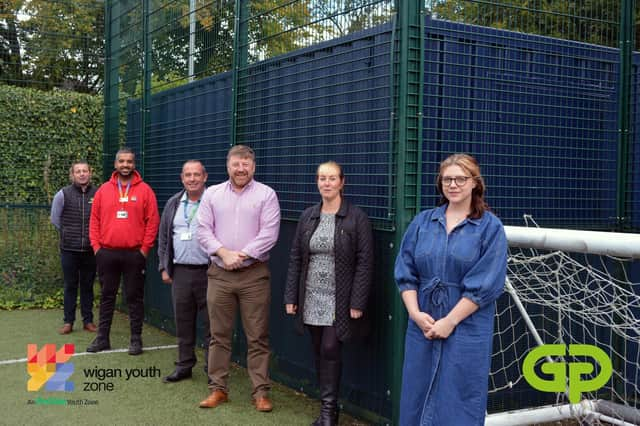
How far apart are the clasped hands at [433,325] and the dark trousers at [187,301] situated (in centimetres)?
241

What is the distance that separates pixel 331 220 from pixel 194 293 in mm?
1542

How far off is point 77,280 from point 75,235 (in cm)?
49

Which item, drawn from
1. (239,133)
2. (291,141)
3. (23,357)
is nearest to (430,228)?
(291,141)

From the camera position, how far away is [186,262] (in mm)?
5301

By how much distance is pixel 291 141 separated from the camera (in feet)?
17.4

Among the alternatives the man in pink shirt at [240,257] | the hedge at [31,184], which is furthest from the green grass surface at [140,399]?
the hedge at [31,184]

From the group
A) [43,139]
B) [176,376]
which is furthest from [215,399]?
[43,139]

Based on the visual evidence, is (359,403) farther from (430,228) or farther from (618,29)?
(618,29)

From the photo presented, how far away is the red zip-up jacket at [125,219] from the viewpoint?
6.04m

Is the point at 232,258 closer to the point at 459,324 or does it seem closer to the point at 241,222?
the point at 241,222

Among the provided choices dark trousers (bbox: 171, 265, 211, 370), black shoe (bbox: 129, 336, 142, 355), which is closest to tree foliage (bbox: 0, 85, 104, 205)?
black shoe (bbox: 129, 336, 142, 355)

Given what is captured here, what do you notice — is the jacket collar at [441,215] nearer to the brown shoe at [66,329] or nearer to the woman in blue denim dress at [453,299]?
the woman in blue denim dress at [453,299]

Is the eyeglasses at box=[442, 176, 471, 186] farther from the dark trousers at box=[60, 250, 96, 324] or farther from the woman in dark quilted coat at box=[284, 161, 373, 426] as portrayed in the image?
the dark trousers at box=[60, 250, 96, 324]

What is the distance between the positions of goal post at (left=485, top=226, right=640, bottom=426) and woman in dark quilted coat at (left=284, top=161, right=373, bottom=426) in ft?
2.88
